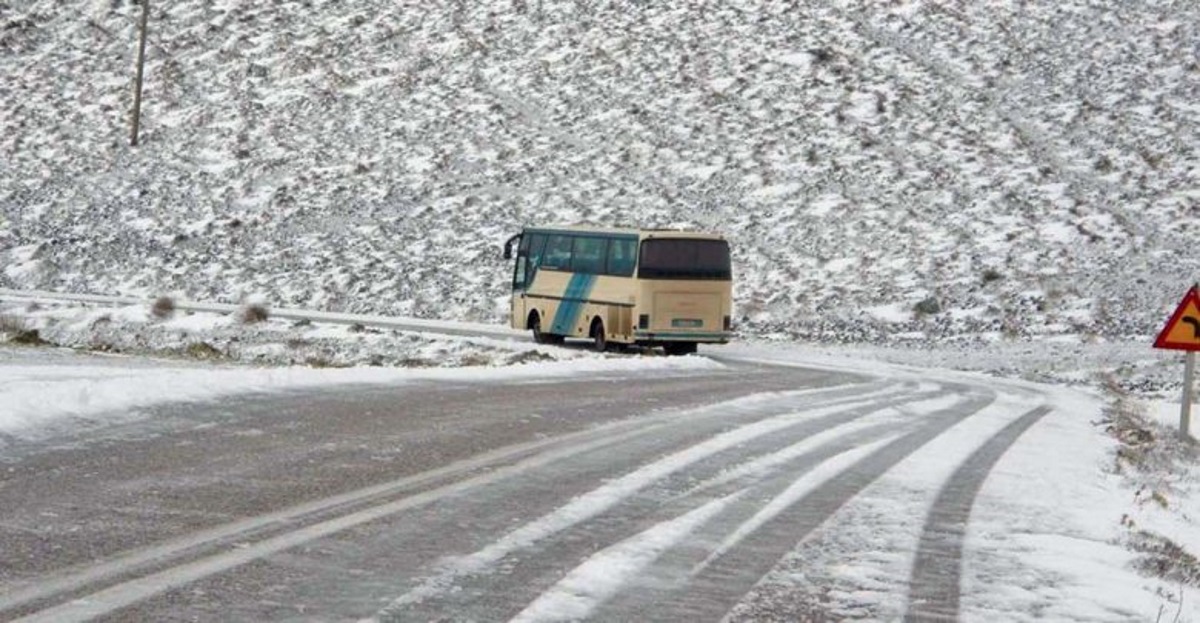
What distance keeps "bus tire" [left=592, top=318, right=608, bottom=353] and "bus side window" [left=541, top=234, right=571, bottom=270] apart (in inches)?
74.0

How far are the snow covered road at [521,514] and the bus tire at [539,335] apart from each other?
1905 cm

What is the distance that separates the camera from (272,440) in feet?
39.1

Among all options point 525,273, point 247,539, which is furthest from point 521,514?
point 525,273

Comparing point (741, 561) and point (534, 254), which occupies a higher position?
point (534, 254)

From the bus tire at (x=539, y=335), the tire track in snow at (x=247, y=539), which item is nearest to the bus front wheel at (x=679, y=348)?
the bus tire at (x=539, y=335)

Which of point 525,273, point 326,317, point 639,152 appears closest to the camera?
point 525,273

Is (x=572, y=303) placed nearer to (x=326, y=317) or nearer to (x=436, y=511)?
(x=326, y=317)

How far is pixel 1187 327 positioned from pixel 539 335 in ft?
62.9

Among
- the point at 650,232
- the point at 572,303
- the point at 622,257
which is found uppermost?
the point at 650,232

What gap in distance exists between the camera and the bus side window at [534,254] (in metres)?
36.6

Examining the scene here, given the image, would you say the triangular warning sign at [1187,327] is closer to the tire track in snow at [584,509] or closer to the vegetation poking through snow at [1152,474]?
the vegetation poking through snow at [1152,474]

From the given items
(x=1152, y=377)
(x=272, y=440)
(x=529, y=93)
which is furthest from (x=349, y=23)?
(x=272, y=440)

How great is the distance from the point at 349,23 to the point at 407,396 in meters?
49.7

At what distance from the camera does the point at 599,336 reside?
33.9 m
